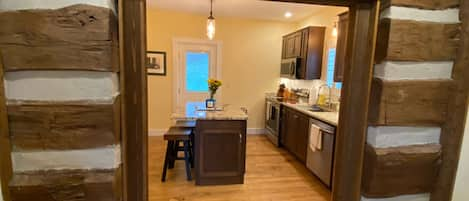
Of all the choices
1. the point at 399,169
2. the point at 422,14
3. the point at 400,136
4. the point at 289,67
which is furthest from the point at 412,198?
the point at 289,67

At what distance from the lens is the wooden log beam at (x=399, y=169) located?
127 centimetres

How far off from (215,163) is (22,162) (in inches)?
85.9

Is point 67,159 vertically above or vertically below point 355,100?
below

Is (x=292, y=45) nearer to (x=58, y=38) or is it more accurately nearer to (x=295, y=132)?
(x=295, y=132)

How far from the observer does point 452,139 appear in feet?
4.25

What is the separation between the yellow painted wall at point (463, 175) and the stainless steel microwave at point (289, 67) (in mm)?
3296

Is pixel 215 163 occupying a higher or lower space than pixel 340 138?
lower

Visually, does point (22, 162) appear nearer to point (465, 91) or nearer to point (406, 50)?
point (406, 50)

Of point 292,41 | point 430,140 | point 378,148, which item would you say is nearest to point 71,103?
point 378,148

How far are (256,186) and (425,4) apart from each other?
8.27 feet

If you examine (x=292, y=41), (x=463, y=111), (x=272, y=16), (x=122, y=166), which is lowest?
(x=122, y=166)

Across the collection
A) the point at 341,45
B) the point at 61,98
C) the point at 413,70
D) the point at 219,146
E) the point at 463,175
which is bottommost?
the point at 219,146

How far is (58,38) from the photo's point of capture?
0.95 m

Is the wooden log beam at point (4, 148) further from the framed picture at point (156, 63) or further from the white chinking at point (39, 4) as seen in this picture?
the framed picture at point (156, 63)
